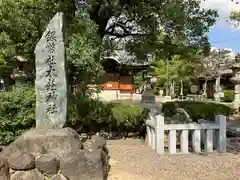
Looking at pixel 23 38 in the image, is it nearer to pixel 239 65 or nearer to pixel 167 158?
pixel 167 158

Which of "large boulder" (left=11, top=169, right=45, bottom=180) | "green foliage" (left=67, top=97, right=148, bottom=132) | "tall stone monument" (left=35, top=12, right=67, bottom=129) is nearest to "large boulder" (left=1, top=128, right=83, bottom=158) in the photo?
"large boulder" (left=11, top=169, right=45, bottom=180)

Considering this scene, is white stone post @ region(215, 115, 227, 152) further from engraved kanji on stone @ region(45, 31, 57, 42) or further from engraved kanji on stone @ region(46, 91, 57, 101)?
engraved kanji on stone @ region(45, 31, 57, 42)

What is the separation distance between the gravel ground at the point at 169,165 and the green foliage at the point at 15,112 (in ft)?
7.25

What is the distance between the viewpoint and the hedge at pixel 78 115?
328 inches

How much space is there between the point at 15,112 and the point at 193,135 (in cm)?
440

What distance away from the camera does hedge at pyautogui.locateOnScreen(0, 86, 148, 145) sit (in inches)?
328

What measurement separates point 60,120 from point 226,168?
11.1 feet

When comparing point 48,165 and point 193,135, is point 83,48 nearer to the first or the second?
point 193,135

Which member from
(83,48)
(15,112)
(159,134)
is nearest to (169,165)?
(159,134)

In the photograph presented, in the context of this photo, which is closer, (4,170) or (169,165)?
(4,170)

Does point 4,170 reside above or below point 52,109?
below

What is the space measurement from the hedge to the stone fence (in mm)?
1517

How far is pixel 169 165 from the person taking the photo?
6.98 meters

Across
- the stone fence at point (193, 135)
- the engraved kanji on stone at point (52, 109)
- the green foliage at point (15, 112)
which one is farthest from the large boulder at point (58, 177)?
the green foliage at point (15, 112)
